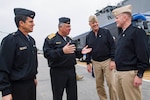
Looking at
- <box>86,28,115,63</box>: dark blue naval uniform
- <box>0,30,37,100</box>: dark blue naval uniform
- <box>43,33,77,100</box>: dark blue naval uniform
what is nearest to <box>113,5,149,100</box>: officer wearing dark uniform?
<box>43,33,77,100</box>: dark blue naval uniform

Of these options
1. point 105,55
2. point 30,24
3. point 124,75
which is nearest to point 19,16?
point 30,24

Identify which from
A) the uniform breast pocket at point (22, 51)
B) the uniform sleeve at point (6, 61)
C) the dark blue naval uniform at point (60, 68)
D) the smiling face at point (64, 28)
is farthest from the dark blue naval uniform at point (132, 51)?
the uniform sleeve at point (6, 61)

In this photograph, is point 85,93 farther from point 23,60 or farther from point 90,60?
point 23,60

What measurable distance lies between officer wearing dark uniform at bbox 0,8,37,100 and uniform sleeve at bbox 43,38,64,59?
0.74 metres

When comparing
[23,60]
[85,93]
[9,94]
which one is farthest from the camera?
[85,93]

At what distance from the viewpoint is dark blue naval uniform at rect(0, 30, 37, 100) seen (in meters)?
3.37

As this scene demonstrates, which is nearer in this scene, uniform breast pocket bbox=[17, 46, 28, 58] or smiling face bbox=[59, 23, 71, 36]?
uniform breast pocket bbox=[17, 46, 28, 58]

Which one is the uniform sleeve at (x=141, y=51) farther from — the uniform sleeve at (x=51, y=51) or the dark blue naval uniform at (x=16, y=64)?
the dark blue naval uniform at (x=16, y=64)

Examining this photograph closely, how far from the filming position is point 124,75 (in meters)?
4.25

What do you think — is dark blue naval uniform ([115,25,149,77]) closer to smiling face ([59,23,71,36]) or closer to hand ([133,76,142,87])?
hand ([133,76,142,87])

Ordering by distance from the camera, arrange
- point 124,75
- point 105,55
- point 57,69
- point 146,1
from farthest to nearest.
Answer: point 146,1, point 105,55, point 57,69, point 124,75

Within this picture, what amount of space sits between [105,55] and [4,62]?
2941 mm

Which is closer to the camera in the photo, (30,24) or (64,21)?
(30,24)

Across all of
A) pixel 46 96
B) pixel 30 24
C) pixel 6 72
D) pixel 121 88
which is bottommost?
pixel 46 96
